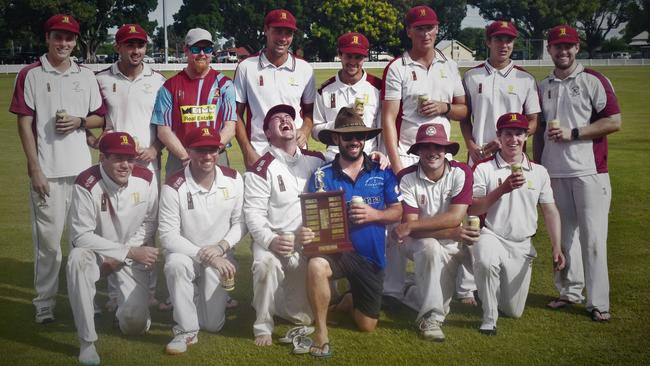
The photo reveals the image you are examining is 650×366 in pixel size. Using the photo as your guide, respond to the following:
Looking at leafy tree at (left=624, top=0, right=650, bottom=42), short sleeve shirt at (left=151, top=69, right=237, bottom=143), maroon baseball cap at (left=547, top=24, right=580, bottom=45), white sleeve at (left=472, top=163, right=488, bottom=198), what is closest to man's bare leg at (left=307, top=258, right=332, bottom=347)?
white sleeve at (left=472, top=163, right=488, bottom=198)

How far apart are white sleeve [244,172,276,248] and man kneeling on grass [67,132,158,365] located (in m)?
0.86

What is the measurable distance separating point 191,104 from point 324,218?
2.00 m

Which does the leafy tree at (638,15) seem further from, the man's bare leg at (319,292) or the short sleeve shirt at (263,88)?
the man's bare leg at (319,292)

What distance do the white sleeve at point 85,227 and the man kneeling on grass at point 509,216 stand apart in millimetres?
3368

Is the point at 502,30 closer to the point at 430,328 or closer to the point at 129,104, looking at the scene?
the point at 430,328

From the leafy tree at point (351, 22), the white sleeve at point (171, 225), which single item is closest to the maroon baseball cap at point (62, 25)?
the white sleeve at point (171, 225)

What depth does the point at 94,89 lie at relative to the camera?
6797mm

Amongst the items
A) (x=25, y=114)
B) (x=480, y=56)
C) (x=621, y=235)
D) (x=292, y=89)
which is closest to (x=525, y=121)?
(x=292, y=89)

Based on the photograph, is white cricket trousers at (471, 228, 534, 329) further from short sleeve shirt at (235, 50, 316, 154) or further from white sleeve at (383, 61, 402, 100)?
short sleeve shirt at (235, 50, 316, 154)

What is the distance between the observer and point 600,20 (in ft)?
282

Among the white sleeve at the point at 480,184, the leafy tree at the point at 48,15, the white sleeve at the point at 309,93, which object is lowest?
the white sleeve at the point at 480,184

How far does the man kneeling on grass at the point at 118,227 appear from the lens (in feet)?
19.5

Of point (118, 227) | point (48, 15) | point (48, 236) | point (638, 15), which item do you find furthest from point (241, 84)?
point (638, 15)

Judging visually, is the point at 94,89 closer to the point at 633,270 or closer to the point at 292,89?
the point at 292,89
